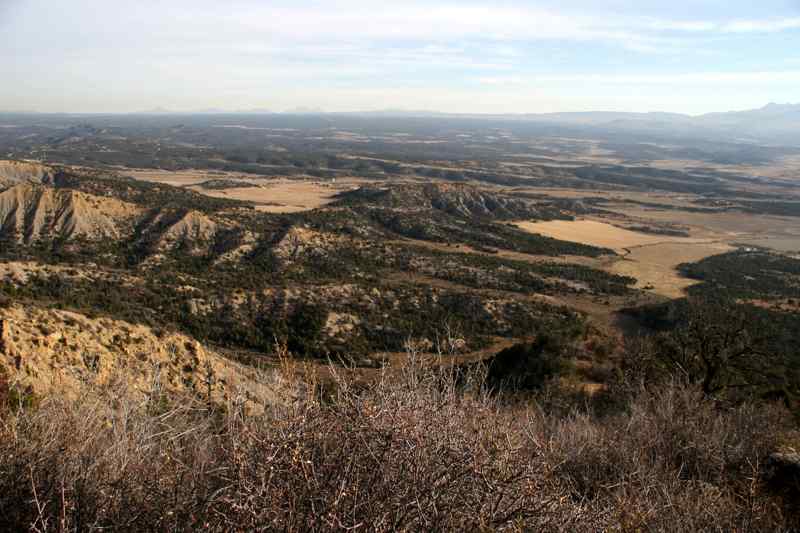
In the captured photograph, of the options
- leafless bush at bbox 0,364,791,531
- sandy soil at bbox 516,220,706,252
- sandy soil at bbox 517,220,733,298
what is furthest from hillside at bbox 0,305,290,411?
sandy soil at bbox 516,220,706,252

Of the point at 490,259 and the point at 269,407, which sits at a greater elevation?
the point at 269,407

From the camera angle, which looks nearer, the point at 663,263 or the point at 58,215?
the point at 58,215

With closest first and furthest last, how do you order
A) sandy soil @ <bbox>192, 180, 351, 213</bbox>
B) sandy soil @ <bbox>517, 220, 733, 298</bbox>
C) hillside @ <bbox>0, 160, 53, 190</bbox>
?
sandy soil @ <bbox>517, 220, 733, 298</bbox>
hillside @ <bbox>0, 160, 53, 190</bbox>
sandy soil @ <bbox>192, 180, 351, 213</bbox>

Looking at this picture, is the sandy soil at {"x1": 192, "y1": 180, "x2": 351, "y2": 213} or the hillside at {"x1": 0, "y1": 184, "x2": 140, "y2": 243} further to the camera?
the sandy soil at {"x1": 192, "y1": 180, "x2": 351, "y2": 213}

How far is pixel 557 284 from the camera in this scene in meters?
47.8

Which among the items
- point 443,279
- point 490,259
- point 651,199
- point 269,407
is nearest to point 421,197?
point 490,259

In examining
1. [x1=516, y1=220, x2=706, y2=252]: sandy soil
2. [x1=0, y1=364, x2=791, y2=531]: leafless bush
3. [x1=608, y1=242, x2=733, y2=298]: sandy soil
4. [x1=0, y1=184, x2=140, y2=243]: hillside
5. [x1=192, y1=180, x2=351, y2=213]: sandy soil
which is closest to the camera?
[x1=0, y1=364, x2=791, y2=531]: leafless bush

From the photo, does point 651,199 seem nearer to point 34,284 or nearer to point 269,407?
point 34,284

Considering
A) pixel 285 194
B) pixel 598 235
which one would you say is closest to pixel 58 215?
pixel 285 194

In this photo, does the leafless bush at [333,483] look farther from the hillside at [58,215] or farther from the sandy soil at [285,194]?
the sandy soil at [285,194]

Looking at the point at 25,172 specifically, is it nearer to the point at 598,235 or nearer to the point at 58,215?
the point at 58,215

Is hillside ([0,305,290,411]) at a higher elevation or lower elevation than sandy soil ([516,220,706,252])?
higher

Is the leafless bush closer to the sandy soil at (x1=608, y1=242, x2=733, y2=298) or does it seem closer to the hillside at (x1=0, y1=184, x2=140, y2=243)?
the hillside at (x1=0, y1=184, x2=140, y2=243)

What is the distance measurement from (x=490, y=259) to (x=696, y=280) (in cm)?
2222
